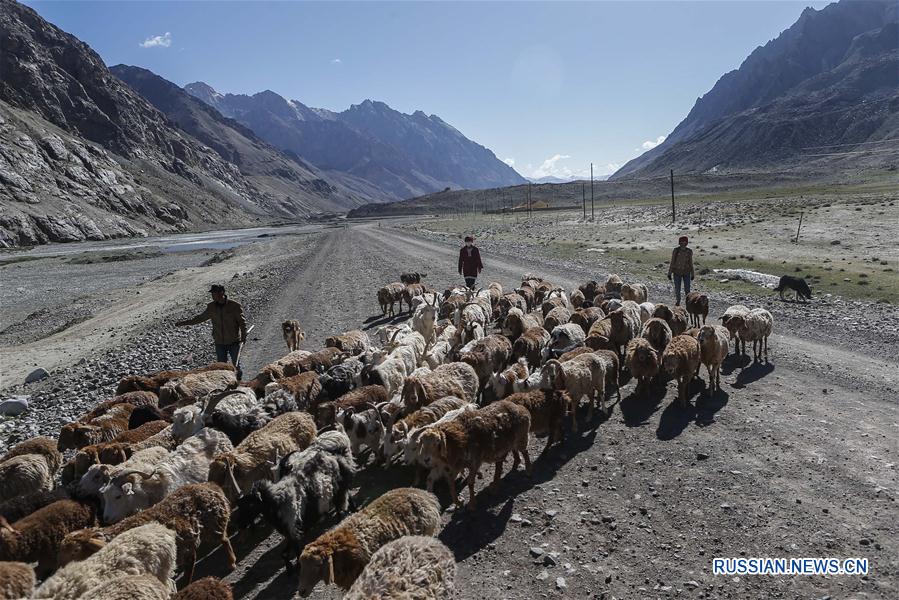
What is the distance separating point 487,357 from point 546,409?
2917 mm

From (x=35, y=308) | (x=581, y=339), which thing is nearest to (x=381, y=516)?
(x=581, y=339)

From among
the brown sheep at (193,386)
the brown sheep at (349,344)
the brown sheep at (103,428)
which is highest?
the brown sheep at (349,344)

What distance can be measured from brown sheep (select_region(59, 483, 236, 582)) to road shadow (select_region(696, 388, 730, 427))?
297 inches

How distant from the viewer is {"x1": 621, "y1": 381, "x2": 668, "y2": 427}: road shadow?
30.8ft

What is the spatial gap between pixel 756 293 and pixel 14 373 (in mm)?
26038

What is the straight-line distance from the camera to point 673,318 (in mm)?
13125

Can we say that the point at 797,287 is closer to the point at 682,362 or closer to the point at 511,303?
the point at 511,303

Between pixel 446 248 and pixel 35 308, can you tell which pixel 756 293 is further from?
pixel 35 308

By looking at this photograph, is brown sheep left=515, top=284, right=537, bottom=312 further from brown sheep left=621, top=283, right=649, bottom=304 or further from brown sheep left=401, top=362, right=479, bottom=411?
brown sheep left=401, top=362, right=479, bottom=411

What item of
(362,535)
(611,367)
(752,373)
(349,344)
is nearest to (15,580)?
(362,535)

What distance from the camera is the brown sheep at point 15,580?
16.9 feet

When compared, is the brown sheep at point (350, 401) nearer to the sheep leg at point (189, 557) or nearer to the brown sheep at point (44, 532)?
the sheep leg at point (189, 557)

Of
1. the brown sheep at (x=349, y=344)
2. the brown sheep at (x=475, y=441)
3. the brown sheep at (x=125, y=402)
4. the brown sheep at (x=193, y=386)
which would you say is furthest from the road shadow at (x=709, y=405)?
the brown sheep at (x=125, y=402)

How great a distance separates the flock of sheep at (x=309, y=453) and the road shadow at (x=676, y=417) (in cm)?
33
